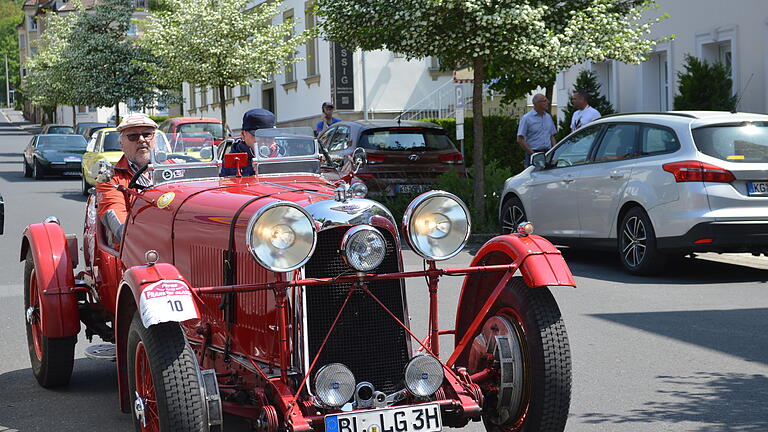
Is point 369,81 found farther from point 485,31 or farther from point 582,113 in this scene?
point 485,31

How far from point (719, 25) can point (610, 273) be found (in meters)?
10.7

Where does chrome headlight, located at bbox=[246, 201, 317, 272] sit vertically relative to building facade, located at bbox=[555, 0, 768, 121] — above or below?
below

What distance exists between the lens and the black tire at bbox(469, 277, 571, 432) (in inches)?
186

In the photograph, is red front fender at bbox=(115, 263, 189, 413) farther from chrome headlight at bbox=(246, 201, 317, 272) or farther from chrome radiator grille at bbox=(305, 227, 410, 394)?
chrome radiator grille at bbox=(305, 227, 410, 394)

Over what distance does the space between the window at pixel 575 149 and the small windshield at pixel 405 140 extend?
443 centimetres

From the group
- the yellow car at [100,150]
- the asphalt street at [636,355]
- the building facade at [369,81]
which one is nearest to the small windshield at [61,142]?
the building facade at [369,81]

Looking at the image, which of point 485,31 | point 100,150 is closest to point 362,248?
point 485,31

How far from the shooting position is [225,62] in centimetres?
3167

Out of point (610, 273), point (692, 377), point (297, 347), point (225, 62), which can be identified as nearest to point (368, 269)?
point (297, 347)

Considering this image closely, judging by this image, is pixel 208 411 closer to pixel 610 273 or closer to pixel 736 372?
pixel 736 372

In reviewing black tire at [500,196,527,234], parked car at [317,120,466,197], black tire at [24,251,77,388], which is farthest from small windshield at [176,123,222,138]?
black tire at [24,251,77,388]

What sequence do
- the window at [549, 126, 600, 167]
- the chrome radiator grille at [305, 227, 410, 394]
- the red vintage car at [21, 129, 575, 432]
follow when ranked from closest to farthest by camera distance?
the red vintage car at [21, 129, 575, 432]
the chrome radiator grille at [305, 227, 410, 394]
the window at [549, 126, 600, 167]

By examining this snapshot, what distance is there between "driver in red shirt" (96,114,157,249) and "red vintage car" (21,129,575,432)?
4.49ft

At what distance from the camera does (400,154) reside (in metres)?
16.9
